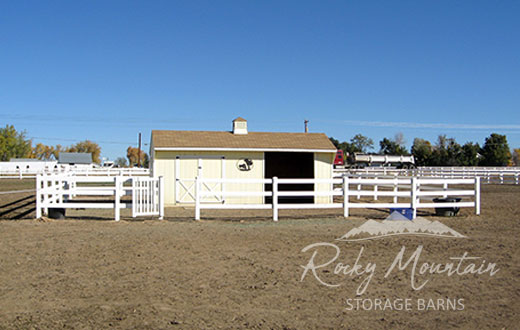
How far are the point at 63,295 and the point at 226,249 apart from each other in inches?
124

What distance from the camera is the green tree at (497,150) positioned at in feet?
243

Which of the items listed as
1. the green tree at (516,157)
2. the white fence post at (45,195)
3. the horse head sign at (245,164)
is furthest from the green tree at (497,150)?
the white fence post at (45,195)

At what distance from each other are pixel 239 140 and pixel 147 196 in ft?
22.6

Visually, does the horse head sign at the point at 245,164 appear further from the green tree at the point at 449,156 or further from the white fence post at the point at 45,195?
the green tree at the point at 449,156

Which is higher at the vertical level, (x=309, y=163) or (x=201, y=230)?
(x=309, y=163)

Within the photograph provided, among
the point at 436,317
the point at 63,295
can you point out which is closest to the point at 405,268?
the point at 436,317

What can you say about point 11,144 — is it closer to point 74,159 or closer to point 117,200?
point 74,159

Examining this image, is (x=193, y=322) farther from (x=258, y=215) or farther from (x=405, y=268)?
(x=258, y=215)

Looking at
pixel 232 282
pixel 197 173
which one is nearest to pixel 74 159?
pixel 197 173

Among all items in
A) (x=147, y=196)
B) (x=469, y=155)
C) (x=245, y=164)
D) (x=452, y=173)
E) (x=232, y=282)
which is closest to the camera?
(x=232, y=282)

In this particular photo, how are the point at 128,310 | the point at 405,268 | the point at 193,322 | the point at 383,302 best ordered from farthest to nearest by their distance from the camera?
→ the point at 405,268, the point at 383,302, the point at 128,310, the point at 193,322

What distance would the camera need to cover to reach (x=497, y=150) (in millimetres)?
74188

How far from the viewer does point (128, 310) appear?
4.94 m

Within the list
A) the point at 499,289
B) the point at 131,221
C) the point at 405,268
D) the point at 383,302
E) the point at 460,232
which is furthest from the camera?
the point at 131,221
